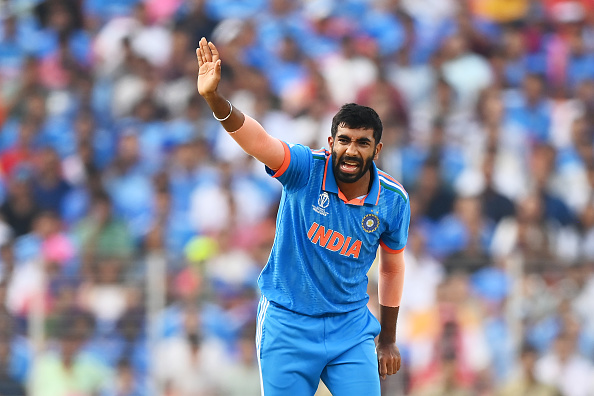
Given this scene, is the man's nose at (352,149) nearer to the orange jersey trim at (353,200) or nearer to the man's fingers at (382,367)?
the orange jersey trim at (353,200)

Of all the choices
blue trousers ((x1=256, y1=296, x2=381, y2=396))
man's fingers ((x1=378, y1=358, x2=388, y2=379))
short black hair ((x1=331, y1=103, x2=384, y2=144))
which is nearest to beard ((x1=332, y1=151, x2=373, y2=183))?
short black hair ((x1=331, y1=103, x2=384, y2=144))

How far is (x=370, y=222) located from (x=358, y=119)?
0.58 meters

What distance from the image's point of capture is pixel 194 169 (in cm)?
1063

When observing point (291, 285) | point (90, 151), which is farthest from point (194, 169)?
point (291, 285)

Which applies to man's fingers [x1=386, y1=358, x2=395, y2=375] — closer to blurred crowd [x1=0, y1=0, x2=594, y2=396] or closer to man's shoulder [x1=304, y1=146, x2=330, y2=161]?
man's shoulder [x1=304, y1=146, x2=330, y2=161]

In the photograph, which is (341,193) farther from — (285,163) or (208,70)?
(208,70)

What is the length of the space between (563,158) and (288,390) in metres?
7.16

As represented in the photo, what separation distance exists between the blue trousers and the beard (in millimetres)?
759

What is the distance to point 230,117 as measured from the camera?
179 inches

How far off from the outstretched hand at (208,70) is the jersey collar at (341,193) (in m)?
0.80

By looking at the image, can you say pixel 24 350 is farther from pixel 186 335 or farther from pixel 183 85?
pixel 183 85

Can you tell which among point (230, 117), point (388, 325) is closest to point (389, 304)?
point (388, 325)

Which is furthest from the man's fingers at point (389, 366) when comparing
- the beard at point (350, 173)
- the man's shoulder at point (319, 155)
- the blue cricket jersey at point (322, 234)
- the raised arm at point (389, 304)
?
the man's shoulder at point (319, 155)

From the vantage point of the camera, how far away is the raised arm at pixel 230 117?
4.49m
